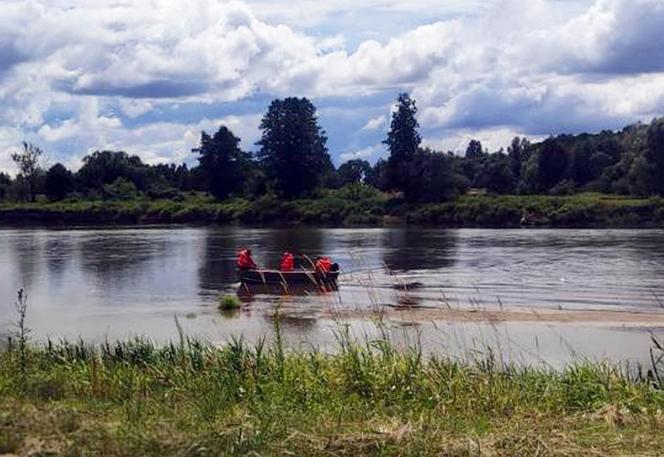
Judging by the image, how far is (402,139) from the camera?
105938 millimetres

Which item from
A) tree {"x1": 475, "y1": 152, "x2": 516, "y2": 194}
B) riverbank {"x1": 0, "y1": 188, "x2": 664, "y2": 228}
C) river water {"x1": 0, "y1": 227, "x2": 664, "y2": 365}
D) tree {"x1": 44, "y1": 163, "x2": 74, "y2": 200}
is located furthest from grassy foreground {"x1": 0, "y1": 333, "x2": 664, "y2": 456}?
tree {"x1": 44, "y1": 163, "x2": 74, "y2": 200}

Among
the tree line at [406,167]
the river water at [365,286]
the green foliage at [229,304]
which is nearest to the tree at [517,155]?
the tree line at [406,167]

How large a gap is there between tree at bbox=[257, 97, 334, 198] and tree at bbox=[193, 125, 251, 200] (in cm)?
599

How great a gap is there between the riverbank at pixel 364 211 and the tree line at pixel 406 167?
2.82 meters

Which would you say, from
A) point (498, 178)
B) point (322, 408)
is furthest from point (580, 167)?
point (322, 408)

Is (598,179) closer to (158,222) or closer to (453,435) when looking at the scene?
(158,222)

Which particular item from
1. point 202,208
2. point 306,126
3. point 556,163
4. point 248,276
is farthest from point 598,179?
point 248,276

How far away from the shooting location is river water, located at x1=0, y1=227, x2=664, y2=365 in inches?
1043

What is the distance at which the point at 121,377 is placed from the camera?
11102 millimetres

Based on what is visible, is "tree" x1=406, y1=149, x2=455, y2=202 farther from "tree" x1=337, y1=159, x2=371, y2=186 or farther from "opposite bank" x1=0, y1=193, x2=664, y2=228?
"tree" x1=337, y1=159, x2=371, y2=186

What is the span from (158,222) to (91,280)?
68.5 m

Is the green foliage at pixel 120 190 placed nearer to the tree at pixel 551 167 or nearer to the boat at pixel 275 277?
the tree at pixel 551 167

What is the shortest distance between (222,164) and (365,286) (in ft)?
345

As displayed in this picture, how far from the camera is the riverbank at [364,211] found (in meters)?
86.5
